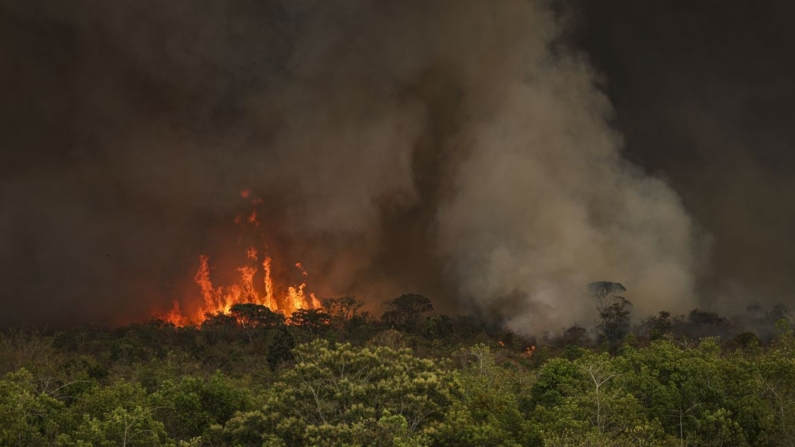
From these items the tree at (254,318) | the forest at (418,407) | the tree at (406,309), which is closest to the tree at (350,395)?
the forest at (418,407)

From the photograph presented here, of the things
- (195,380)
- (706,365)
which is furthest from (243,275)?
(706,365)

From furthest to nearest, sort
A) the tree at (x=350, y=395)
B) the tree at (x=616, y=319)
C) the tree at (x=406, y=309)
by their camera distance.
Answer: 1. the tree at (x=406, y=309)
2. the tree at (x=616, y=319)
3. the tree at (x=350, y=395)

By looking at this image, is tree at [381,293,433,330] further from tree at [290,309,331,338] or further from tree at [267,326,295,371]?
tree at [267,326,295,371]

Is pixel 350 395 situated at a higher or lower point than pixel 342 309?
lower

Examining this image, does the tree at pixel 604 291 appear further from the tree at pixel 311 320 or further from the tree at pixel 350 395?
the tree at pixel 350 395

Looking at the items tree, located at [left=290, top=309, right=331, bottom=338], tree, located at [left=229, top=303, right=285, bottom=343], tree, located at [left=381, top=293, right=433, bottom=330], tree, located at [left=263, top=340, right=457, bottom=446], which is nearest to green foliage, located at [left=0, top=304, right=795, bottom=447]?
tree, located at [left=263, top=340, right=457, bottom=446]

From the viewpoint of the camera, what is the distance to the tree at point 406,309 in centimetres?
13725

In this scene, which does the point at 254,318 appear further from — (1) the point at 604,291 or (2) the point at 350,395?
(2) the point at 350,395

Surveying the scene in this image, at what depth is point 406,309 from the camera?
139000 mm

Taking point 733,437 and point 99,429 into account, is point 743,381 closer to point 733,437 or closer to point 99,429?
point 733,437

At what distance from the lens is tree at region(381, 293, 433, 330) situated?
5404 inches

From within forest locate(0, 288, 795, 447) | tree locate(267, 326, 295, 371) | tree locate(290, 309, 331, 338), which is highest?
tree locate(290, 309, 331, 338)

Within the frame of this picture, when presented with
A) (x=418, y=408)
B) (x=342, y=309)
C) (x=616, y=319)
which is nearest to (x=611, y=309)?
(x=616, y=319)

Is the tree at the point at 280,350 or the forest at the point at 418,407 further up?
the tree at the point at 280,350
